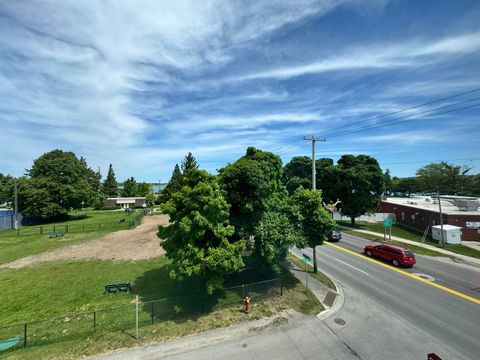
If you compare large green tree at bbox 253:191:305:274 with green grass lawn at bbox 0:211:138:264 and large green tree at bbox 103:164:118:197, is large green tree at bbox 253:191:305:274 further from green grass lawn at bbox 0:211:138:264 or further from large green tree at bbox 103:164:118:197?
large green tree at bbox 103:164:118:197

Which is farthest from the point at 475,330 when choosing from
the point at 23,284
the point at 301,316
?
the point at 23,284

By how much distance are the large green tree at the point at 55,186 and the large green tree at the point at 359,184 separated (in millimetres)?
51812

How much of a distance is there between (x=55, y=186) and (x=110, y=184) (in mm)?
51836

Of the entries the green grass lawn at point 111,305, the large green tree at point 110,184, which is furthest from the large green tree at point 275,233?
the large green tree at point 110,184

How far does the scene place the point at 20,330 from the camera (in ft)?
39.3

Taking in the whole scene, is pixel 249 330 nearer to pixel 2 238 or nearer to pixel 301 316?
pixel 301 316

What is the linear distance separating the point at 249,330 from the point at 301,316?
3298 mm

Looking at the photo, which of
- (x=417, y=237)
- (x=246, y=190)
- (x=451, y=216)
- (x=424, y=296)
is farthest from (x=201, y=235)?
(x=451, y=216)

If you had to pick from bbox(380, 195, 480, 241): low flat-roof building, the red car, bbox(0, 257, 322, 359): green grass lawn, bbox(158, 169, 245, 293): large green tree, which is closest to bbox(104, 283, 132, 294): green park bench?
bbox(0, 257, 322, 359): green grass lawn

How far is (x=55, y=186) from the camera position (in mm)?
47344

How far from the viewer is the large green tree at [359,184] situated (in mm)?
38969

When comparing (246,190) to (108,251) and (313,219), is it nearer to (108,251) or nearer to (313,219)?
(313,219)

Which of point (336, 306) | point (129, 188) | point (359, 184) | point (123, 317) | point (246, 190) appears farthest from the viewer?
point (129, 188)

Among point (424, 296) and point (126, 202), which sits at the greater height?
point (126, 202)
